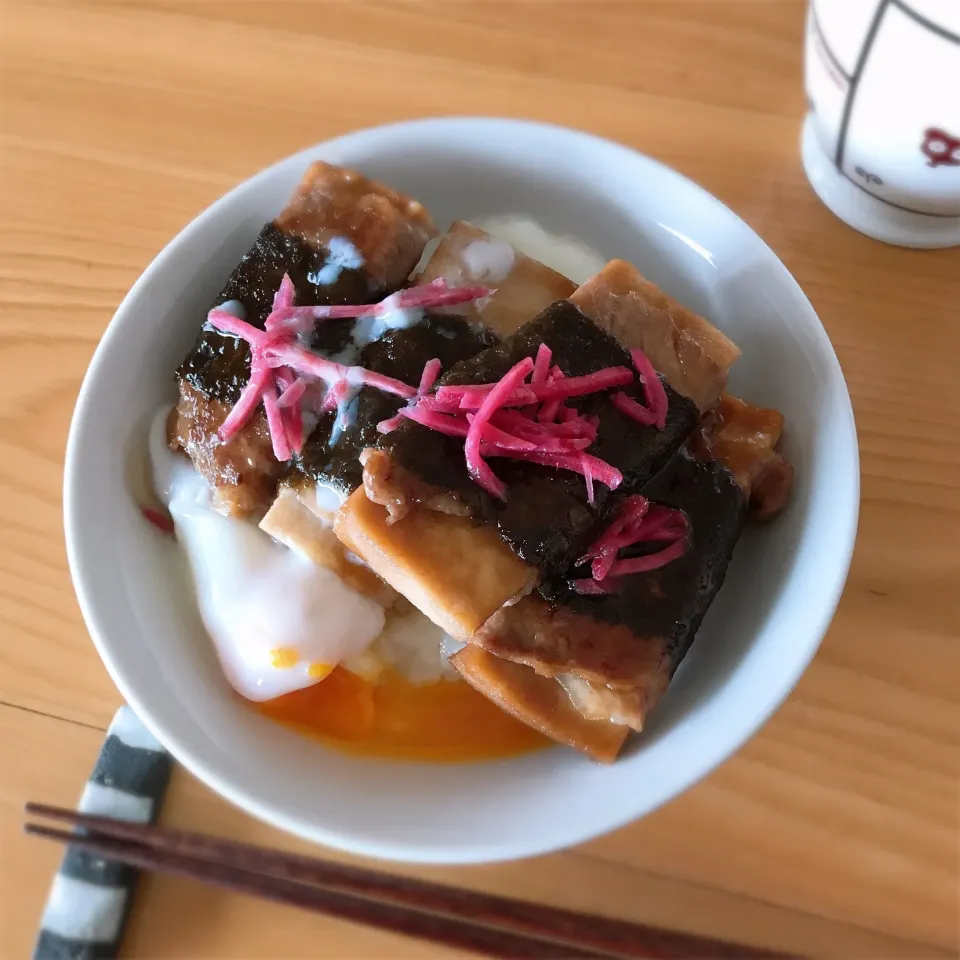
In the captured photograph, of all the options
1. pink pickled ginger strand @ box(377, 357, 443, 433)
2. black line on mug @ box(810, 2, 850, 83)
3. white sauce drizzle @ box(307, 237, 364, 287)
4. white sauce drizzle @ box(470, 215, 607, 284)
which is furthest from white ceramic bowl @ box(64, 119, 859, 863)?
pink pickled ginger strand @ box(377, 357, 443, 433)

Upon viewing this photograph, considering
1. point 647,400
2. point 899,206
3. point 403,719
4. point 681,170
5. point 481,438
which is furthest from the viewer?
point 681,170

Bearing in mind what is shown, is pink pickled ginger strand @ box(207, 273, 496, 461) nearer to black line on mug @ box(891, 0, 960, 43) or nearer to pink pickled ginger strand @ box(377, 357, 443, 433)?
pink pickled ginger strand @ box(377, 357, 443, 433)

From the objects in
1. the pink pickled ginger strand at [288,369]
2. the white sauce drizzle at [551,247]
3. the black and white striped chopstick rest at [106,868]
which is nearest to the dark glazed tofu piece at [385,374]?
the pink pickled ginger strand at [288,369]

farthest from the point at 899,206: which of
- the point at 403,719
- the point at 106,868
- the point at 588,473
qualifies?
the point at 106,868

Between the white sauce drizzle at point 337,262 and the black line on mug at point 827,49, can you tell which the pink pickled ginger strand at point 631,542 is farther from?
the black line on mug at point 827,49

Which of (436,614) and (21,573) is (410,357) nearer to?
(436,614)

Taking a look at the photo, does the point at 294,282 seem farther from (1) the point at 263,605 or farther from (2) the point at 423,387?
(1) the point at 263,605
